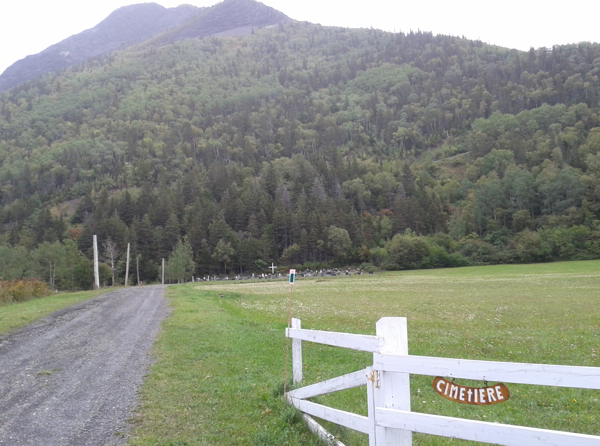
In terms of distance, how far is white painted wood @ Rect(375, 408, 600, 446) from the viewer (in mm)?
3650

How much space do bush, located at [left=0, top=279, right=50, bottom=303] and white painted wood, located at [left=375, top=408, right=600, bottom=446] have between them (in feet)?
113

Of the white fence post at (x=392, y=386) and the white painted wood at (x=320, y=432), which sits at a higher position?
the white fence post at (x=392, y=386)

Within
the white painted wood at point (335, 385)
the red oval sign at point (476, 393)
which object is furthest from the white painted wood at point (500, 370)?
the white painted wood at point (335, 385)

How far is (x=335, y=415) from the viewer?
6.32 meters

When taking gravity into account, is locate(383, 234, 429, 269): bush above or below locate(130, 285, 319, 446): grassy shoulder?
below

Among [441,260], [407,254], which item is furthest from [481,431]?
[441,260]

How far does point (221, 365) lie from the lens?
12328 mm

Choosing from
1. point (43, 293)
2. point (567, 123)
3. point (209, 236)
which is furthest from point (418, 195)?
point (43, 293)

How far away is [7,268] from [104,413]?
8000cm

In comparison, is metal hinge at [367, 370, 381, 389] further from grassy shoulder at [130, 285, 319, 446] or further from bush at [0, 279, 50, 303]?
bush at [0, 279, 50, 303]

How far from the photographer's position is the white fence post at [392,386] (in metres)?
4.96

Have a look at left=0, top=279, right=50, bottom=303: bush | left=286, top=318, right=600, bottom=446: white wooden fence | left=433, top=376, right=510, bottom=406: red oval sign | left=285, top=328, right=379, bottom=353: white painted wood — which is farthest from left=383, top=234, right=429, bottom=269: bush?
left=433, top=376, right=510, bottom=406: red oval sign

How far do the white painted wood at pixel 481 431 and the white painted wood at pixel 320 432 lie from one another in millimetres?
1583

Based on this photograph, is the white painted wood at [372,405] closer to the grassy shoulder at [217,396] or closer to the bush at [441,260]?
the grassy shoulder at [217,396]
